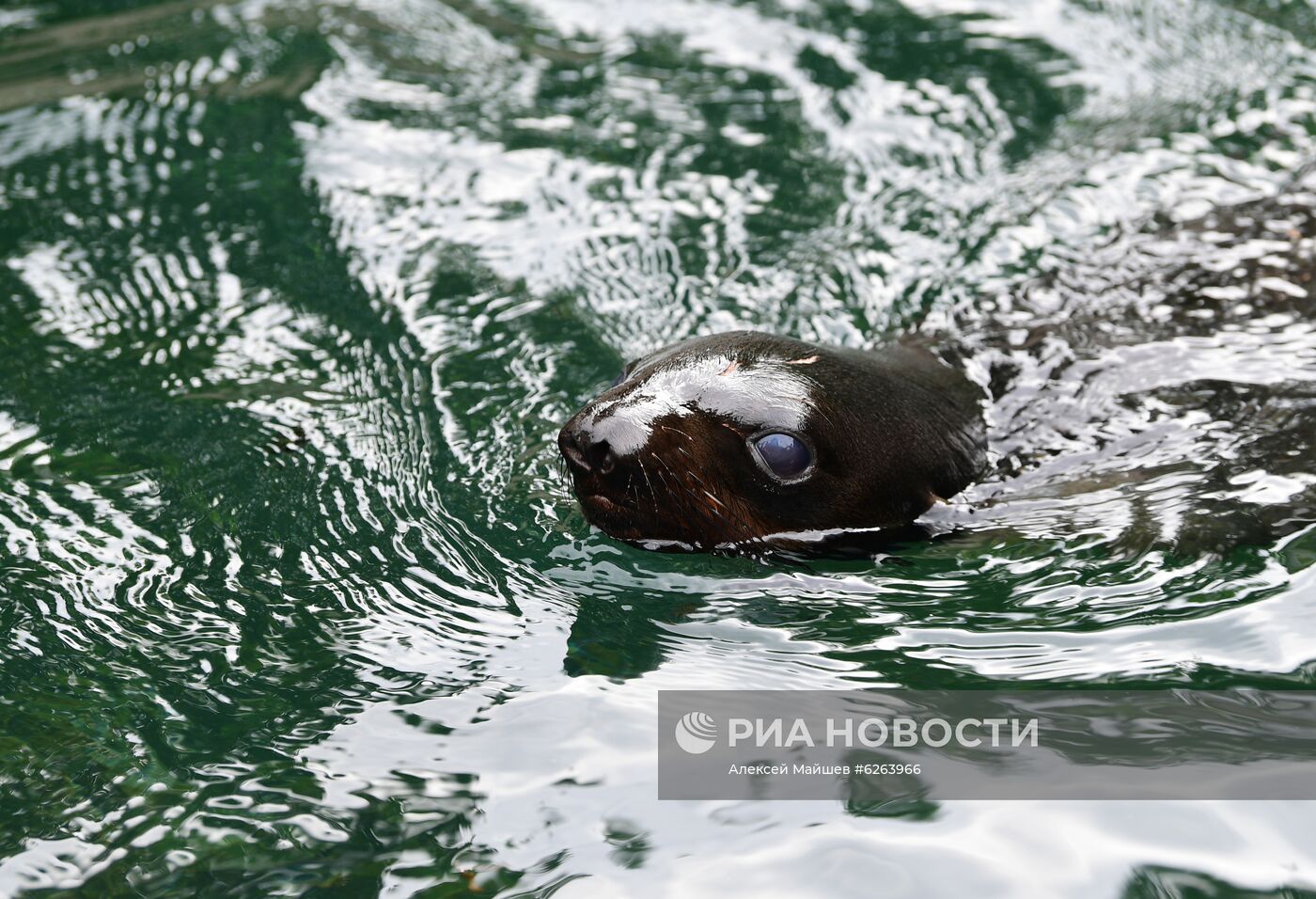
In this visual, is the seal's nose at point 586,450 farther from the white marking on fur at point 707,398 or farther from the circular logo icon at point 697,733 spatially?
the circular logo icon at point 697,733

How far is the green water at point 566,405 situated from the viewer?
10.4 feet

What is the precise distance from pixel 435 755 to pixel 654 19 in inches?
248

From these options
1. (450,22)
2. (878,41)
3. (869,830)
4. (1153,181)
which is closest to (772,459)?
(869,830)

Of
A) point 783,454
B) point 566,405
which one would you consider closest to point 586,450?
point 783,454

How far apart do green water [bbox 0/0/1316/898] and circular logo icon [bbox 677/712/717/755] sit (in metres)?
0.11

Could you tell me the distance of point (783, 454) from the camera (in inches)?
160

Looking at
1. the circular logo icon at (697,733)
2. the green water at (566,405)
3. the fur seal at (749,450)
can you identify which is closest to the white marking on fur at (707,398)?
the fur seal at (749,450)

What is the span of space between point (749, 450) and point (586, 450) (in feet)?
1.63

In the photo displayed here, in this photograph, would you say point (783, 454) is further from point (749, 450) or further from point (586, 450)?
point (586, 450)

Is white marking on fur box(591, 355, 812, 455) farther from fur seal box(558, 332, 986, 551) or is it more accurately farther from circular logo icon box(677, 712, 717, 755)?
circular logo icon box(677, 712, 717, 755)

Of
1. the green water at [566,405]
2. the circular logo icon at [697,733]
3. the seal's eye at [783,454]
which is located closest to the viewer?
the green water at [566,405]

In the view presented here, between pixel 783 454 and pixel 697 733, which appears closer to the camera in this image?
pixel 697 733

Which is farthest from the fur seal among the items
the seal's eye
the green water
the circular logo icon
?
the circular logo icon

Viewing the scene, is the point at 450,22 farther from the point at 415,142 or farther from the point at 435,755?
the point at 435,755
